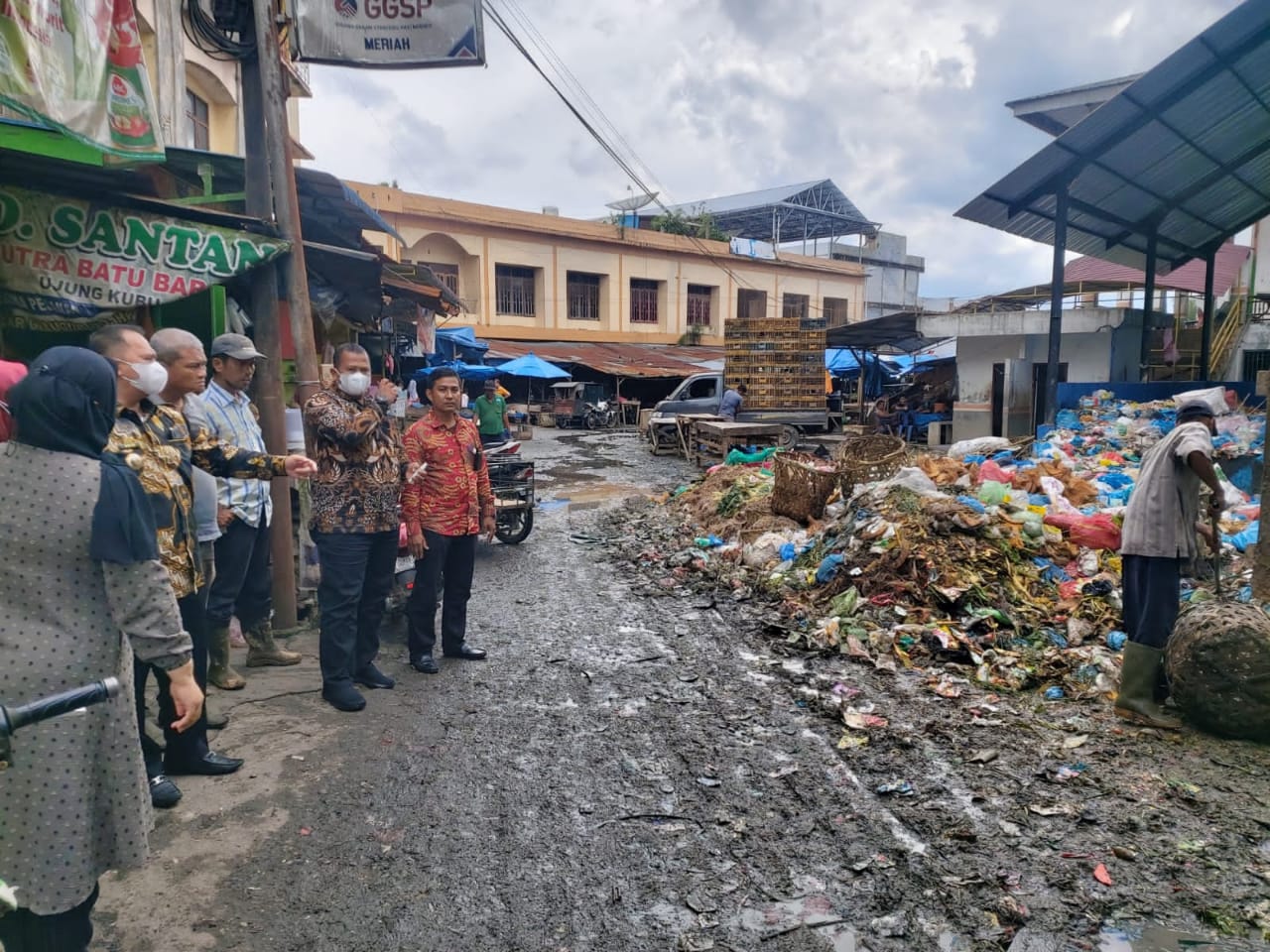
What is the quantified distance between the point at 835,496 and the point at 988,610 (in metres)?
2.87

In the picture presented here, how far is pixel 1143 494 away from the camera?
4184 mm

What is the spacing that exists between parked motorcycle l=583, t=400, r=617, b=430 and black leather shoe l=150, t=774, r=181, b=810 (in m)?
22.9

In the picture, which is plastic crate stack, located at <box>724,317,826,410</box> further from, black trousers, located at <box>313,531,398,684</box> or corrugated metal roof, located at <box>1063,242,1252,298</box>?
corrugated metal roof, located at <box>1063,242,1252,298</box>

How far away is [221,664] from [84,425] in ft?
9.29

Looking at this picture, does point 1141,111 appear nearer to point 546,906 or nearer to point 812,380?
point 812,380

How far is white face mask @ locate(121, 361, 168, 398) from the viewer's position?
2889mm

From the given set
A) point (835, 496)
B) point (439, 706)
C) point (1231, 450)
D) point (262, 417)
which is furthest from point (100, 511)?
point (1231, 450)

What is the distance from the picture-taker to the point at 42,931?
6.45 ft

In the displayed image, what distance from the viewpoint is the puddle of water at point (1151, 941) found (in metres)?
2.45

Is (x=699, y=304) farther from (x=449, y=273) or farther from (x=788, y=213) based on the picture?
(x=449, y=273)

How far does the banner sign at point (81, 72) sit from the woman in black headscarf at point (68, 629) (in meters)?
2.59

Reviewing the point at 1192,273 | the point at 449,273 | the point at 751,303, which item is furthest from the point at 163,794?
the point at 751,303

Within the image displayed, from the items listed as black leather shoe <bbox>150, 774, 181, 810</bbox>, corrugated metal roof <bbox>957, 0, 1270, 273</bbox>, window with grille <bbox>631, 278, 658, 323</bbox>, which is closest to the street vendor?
corrugated metal roof <bbox>957, 0, 1270, 273</bbox>

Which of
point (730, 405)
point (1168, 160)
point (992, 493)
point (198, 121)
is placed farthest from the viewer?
point (730, 405)
